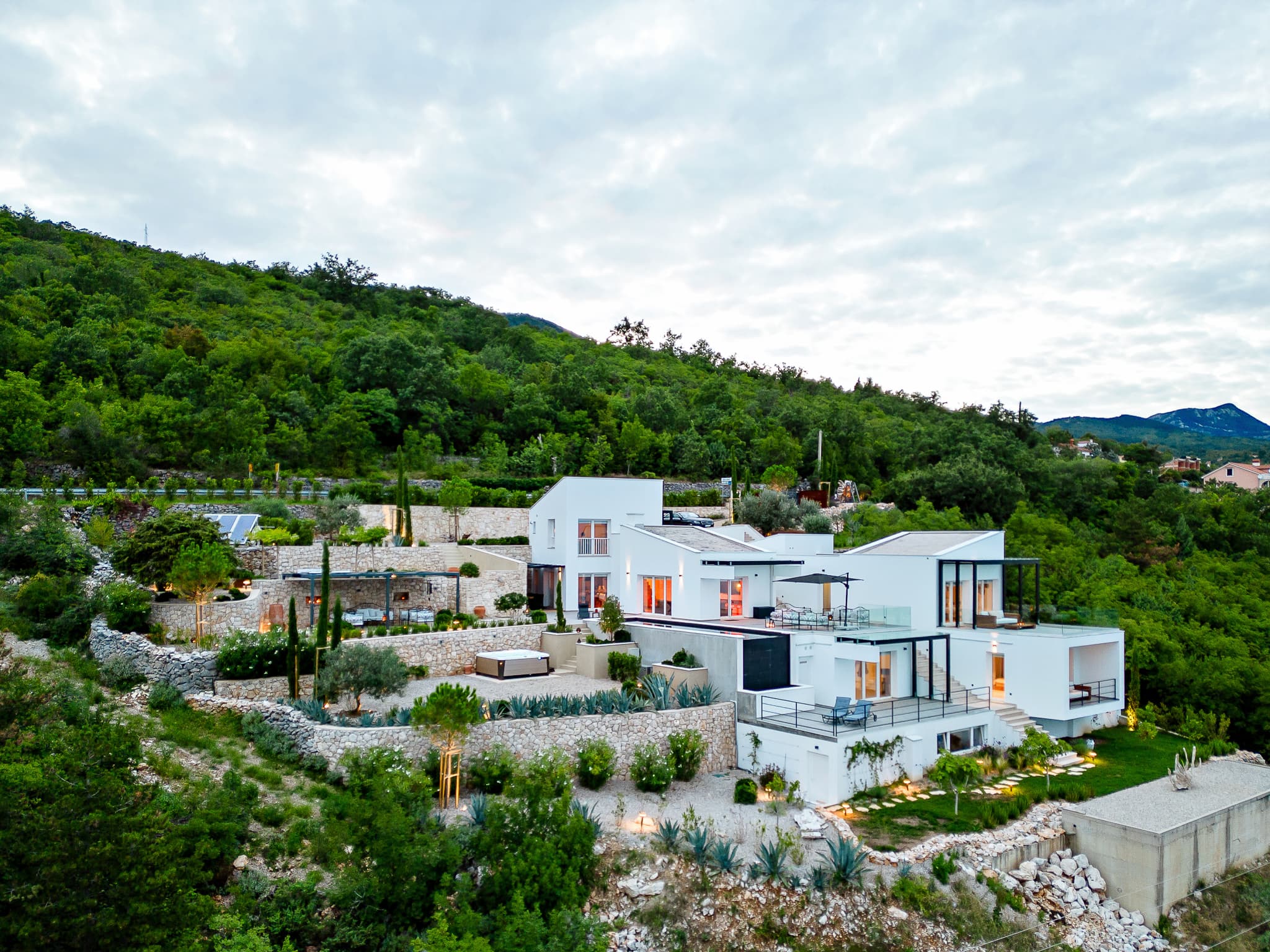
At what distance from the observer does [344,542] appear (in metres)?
26.8

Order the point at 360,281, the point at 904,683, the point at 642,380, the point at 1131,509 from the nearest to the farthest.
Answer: the point at 904,683 < the point at 1131,509 < the point at 642,380 < the point at 360,281

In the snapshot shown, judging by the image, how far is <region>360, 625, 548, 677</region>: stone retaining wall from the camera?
20.8 meters

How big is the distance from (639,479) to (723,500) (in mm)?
16915

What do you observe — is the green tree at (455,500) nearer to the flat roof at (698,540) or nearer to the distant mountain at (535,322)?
the flat roof at (698,540)

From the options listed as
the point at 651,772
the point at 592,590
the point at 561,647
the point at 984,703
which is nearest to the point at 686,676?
the point at 651,772

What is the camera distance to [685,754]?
17.3 meters

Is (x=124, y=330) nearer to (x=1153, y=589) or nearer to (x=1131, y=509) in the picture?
(x=1153, y=589)

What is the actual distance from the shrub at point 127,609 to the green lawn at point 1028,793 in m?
16.5

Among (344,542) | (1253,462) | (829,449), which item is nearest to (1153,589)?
(829,449)

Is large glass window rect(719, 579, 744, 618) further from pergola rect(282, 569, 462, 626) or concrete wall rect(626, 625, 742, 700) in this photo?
pergola rect(282, 569, 462, 626)

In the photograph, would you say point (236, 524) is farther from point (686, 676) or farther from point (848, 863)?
point (848, 863)

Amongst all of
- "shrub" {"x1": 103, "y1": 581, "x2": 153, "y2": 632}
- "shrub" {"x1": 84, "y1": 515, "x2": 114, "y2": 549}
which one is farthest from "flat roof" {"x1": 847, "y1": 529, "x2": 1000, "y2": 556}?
"shrub" {"x1": 84, "y1": 515, "x2": 114, "y2": 549}

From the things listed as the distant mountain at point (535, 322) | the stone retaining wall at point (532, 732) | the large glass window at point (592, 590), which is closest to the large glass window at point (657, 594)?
the large glass window at point (592, 590)

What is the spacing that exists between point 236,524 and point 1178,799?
2699 centimetres
